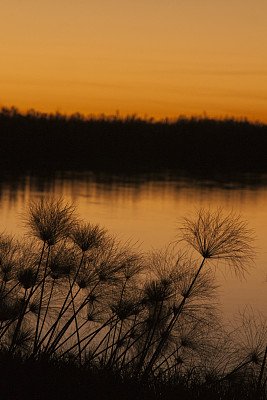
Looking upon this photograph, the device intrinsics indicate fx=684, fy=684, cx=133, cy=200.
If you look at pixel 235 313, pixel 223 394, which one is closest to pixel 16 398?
pixel 223 394

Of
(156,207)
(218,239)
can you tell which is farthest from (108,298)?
(156,207)

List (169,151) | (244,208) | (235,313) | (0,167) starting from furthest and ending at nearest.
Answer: (169,151) < (0,167) < (244,208) < (235,313)

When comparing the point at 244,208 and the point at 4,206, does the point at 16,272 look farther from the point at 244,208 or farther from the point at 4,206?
the point at 244,208

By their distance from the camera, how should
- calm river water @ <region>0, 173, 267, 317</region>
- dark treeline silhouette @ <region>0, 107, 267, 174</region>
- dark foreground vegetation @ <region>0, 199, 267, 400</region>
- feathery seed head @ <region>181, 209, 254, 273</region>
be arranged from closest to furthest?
dark foreground vegetation @ <region>0, 199, 267, 400</region>
feathery seed head @ <region>181, 209, 254, 273</region>
calm river water @ <region>0, 173, 267, 317</region>
dark treeline silhouette @ <region>0, 107, 267, 174</region>

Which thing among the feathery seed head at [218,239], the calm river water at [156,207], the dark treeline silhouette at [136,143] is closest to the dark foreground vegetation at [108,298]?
the feathery seed head at [218,239]

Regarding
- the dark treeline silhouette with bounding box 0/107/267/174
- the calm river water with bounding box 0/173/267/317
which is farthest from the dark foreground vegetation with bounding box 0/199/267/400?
the dark treeline silhouette with bounding box 0/107/267/174

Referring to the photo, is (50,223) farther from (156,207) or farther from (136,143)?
(136,143)

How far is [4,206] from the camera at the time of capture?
20.6 m

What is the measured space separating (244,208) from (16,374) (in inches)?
820

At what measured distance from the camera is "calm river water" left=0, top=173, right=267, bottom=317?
32.7 ft

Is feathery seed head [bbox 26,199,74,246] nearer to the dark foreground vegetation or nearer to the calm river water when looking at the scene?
the dark foreground vegetation

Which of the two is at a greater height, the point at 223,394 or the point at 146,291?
the point at 146,291

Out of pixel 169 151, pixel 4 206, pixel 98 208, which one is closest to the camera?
pixel 4 206

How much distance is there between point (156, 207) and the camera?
22953 mm
